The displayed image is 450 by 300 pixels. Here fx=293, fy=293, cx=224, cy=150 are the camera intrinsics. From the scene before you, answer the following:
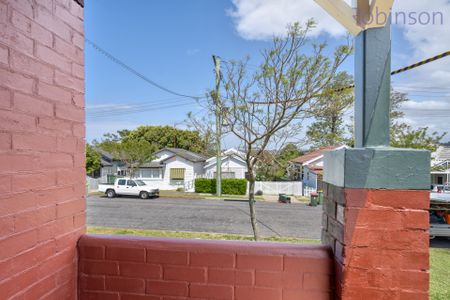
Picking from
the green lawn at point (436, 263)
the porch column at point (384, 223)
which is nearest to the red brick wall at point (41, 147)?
the porch column at point (384, 223)

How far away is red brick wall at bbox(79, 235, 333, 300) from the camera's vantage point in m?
1.53

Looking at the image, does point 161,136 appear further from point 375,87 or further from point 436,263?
point 375,87

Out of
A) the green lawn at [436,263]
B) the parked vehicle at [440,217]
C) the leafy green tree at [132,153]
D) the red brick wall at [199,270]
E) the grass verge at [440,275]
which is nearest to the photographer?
the red brick wall at [199,270]

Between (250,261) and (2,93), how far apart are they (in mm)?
1407

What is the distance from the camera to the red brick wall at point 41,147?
1.28 m

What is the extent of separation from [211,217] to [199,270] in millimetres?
13034

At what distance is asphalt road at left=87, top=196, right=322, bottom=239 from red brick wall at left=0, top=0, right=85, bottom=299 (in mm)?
9766

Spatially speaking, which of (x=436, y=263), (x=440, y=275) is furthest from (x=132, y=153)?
(x=440, y=275)

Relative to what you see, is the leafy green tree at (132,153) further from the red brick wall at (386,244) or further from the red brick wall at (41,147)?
the red brick wall at (386,244)

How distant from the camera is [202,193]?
2461 cm

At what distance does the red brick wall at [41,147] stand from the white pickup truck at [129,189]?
20438 mm

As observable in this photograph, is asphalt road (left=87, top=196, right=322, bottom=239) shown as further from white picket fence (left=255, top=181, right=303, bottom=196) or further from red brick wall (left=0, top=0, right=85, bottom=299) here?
red brick wall (left=0, top=0, right=85, bottom=299)

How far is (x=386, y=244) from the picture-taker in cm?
128

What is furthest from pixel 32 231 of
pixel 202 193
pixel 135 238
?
pixel 202 193
